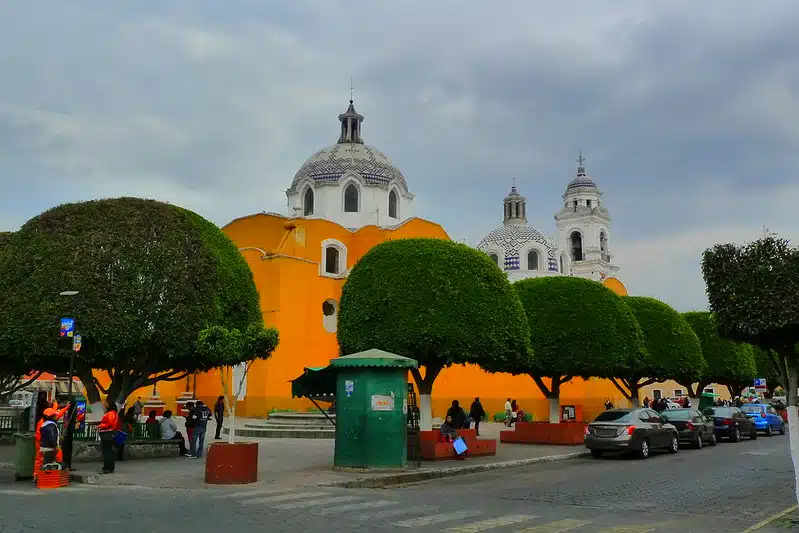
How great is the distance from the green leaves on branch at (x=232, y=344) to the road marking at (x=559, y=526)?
24.6 ft

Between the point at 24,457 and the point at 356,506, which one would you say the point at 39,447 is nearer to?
the point at 24,457

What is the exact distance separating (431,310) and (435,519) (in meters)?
8.83

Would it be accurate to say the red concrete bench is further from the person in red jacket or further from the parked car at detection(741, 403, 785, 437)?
the parked car at detection(741, 403, 785, 437)

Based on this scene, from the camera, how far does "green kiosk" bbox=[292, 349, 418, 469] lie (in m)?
14.0

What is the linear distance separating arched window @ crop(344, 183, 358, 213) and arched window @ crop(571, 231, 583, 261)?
25703 mm

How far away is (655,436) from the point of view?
19844mm

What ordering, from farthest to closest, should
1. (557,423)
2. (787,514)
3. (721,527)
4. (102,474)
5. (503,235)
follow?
(503,235), (557,423), (102,474), (787,514), (721,527)

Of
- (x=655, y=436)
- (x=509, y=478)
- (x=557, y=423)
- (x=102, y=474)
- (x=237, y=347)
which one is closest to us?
(x=102, y=474)

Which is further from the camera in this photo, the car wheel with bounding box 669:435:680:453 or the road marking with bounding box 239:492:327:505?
the car wheel with bounding box 669:435:680:453

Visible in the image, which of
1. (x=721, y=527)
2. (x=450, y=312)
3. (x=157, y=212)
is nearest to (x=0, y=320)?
(x=157, y=212)

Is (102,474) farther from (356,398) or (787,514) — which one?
(787,514)

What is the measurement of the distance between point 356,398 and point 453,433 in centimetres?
432

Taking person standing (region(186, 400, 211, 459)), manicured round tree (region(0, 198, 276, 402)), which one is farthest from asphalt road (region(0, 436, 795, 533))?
person standing (region(186, 400, 211, 459))

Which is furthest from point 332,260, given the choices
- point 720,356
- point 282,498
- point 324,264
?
point 282,498
